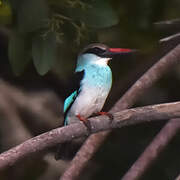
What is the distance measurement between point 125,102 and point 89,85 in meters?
0.36

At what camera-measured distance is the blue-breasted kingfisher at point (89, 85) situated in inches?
142

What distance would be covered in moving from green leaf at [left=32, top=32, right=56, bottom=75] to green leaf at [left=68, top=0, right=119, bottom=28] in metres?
0.20

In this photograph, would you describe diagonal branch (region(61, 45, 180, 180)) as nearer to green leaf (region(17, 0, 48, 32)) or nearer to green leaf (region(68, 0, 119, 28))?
green leaf (region(68, 0, 119, 28))

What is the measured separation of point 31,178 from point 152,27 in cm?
138

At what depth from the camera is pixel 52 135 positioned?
2.87 meters

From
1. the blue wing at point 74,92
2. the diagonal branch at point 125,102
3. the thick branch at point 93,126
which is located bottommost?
the diagonal branch at point 125,102

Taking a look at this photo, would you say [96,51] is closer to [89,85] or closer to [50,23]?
[89,85]

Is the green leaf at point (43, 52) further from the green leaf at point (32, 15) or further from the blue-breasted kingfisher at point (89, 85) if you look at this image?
the blue-breasted kingfisher at point (89, 85)

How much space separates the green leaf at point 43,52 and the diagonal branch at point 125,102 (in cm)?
66

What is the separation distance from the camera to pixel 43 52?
3416mm

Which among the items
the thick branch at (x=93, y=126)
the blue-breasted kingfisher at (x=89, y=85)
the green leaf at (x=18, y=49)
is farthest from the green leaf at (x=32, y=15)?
the thick branch at (x=93, y=126)

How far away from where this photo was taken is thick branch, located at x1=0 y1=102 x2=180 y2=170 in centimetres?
279

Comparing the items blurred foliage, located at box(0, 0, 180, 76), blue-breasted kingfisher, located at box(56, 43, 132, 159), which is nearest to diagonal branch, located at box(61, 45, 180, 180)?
blue-breasted kingfisher, located at box(56, 43, 132, 159)

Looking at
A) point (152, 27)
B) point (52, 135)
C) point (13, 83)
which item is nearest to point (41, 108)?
point (13, 83)
